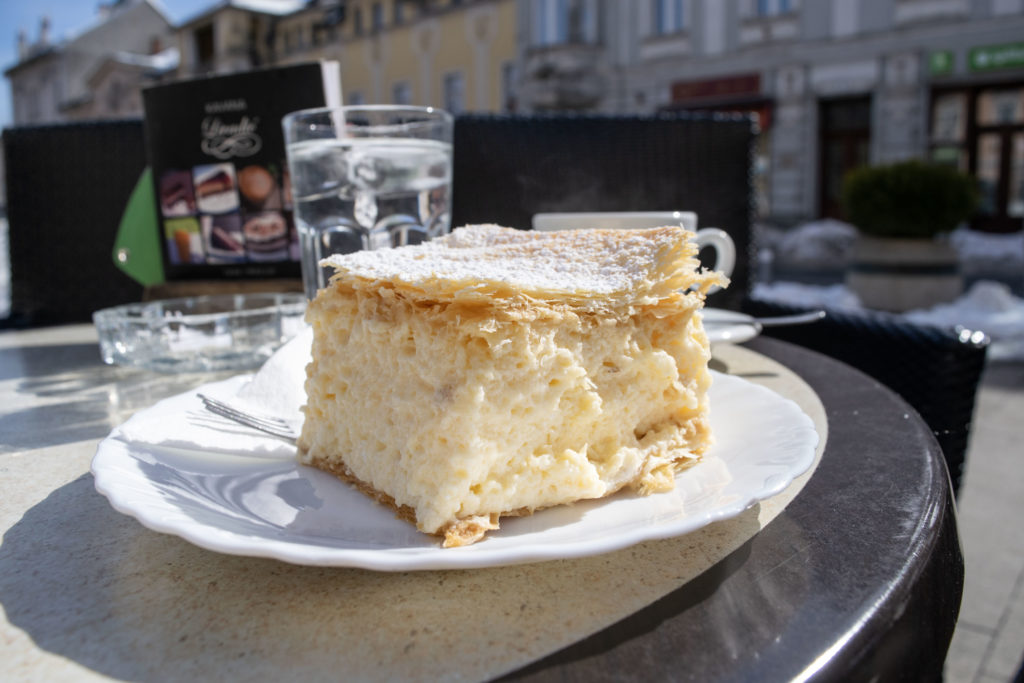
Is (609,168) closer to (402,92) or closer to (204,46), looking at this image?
(402,92)

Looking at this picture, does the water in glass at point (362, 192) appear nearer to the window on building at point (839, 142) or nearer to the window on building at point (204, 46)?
the window on building at point (839, 142)

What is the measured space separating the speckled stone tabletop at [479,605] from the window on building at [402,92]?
18125 millimetres

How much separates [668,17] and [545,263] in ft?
42.6

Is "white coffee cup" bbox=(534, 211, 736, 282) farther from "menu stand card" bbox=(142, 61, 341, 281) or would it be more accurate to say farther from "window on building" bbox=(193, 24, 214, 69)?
"window on building" bbox=(193, 24, 214, 69)

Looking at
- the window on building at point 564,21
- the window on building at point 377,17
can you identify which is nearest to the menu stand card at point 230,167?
the window on building at point 564,21

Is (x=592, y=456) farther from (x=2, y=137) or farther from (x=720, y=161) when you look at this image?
(x=2, y=137)

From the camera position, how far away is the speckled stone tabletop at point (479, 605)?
1.15ft

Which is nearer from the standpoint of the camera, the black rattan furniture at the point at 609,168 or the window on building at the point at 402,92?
the black rattan furniture at the point at 609,168

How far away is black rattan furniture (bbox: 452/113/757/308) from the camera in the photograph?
5.86 feet

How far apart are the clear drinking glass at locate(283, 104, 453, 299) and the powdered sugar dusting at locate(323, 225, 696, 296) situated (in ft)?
1.26

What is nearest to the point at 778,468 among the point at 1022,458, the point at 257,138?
the point at 257,138

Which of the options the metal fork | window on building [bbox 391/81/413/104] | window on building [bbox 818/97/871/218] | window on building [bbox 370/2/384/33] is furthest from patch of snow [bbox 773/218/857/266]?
window on building [bbox 370/2/384/33]

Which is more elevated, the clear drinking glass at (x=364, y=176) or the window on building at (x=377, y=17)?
the window on building at (x=377, y=17)

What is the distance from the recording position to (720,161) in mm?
1906
